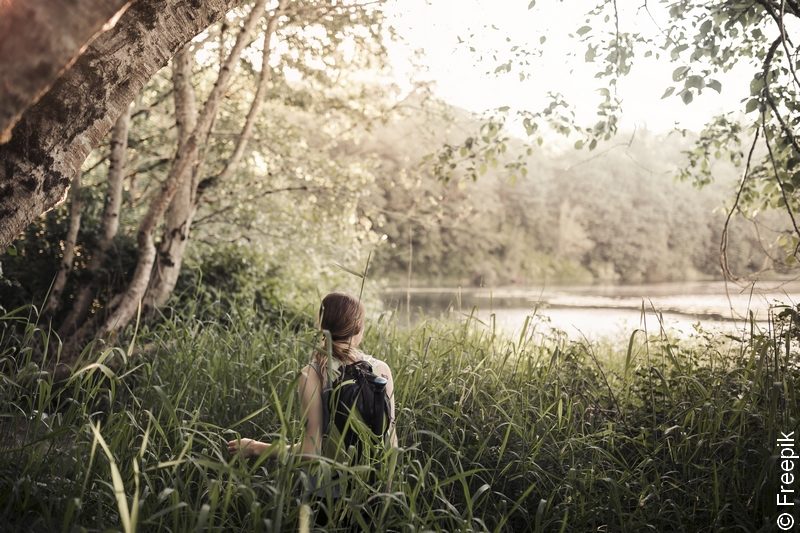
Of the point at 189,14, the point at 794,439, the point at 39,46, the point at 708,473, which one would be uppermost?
the point at 189,14

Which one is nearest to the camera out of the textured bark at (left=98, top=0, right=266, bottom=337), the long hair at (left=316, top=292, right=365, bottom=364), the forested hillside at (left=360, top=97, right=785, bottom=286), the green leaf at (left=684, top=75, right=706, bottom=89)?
the long hair at (left=316, top=292, right=365, bottom=364)

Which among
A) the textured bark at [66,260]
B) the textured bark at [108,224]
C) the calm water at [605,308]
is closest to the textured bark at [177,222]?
the textured bark at [108,224]

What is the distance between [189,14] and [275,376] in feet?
7.03

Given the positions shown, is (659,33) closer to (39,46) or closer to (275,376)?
(275,376)

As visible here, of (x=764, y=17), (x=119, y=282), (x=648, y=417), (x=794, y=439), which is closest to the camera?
(x=794, y=439)

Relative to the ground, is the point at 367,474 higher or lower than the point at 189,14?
lower

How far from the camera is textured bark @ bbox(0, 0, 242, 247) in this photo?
7.13 ft

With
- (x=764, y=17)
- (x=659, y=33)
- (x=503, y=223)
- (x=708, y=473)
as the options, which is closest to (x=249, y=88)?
(x=659, y=33)

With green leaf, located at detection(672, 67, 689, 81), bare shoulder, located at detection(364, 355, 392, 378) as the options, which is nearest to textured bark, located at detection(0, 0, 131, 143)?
bare shoulder, located at detection(364, 355, 392, 378)

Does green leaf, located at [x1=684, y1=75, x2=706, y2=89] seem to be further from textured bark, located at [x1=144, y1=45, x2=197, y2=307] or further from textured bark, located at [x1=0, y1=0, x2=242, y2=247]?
textured bark, located at [x1=144, y1=45, x2=197, y2=307]

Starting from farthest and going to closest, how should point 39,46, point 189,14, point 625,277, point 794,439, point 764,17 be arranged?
point 625,277, point 764,17, point 794,439, point 189,14, point 39,46

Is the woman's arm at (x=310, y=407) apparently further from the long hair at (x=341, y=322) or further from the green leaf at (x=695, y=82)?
the green leaf at (x=695, y=82)

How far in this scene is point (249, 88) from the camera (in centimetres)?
868

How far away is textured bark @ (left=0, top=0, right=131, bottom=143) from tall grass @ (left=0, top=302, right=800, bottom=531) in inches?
39.0
